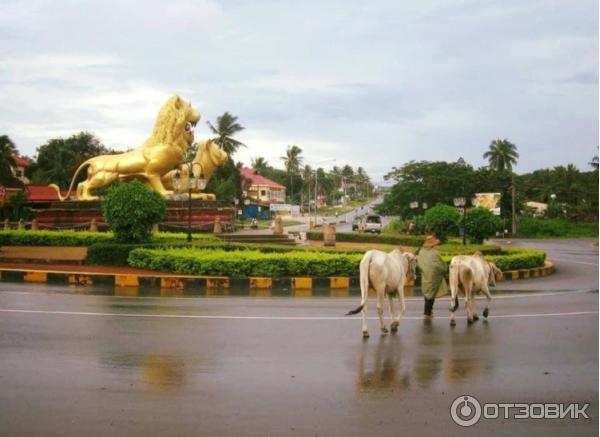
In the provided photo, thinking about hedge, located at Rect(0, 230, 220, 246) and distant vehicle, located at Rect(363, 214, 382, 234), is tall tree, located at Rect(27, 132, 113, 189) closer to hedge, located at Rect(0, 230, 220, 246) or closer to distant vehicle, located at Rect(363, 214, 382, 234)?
distant vehicle, located at Rect(363, 214, 382, 234)

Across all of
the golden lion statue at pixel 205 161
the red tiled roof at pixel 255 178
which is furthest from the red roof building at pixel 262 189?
the golden lion statue at pixel 205 161

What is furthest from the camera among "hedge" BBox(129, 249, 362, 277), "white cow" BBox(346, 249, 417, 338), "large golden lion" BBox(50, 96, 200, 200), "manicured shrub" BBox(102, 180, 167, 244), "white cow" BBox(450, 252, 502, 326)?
"large golden lion" BBox(50, 96, 200, 200)

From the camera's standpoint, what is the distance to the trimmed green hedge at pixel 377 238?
93.4 feet

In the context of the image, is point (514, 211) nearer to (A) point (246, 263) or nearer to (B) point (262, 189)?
(A) point (246, 263)

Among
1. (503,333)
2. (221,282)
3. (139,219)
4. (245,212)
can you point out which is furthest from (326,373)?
(245,212)

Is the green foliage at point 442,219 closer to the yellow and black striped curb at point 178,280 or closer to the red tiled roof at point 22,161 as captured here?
the yellow and black striped curb at point 178,280

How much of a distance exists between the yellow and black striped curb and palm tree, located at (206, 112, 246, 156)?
2137 inches

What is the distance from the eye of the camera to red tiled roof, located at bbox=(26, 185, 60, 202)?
53.4 meters

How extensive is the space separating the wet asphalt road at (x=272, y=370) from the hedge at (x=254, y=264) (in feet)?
15.3

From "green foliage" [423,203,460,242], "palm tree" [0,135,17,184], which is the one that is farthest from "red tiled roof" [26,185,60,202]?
"green foliage" [423,203,460,242]

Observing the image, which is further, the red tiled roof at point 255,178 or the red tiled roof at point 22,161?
the red tiled roof at point 255,178

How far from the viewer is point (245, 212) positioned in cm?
7894

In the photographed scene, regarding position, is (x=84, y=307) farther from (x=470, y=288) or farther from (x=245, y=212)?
(x=245, y=212)

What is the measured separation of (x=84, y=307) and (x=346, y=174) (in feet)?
506
